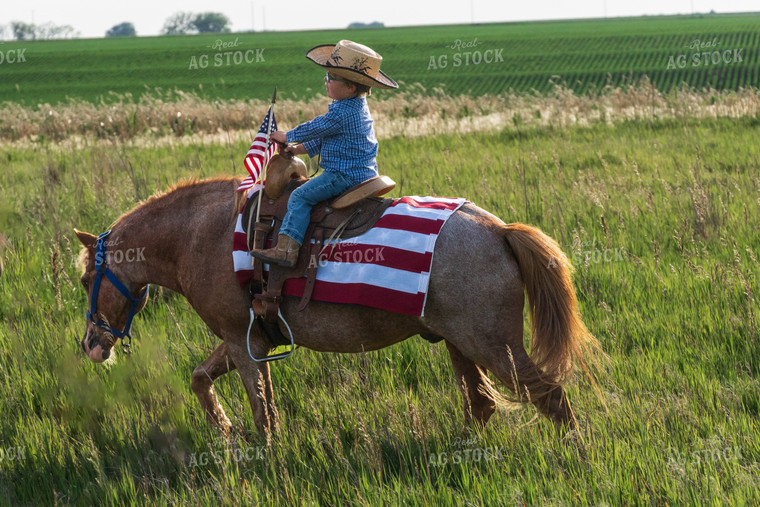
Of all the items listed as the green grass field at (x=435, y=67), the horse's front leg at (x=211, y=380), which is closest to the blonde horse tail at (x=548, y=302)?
the horse's front leg at (x=211, y=380)

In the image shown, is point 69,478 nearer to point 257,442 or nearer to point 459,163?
point 257,442

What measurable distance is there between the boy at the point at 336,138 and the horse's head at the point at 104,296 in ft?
4.33

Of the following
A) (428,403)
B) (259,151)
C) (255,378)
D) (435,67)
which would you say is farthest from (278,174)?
(435,67)

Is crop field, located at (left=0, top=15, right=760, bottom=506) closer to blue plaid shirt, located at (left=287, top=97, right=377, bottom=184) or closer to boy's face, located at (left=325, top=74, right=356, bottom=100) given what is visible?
blue plaid shirt, located at (left=287, top=97, right=377, bottom=184)

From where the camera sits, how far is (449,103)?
691 inches

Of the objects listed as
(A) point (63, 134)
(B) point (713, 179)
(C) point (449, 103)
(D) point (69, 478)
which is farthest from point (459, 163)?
(A) point (63, 134)

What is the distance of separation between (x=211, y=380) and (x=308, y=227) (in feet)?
4.30

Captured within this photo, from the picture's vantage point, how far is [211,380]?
189 inches

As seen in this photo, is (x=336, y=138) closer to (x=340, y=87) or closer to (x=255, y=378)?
(x=340, y=87)

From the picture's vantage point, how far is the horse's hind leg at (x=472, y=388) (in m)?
4.42

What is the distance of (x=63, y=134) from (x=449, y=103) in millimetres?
9225

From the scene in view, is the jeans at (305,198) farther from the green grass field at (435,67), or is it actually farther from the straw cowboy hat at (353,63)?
the green grass field at (435,67)

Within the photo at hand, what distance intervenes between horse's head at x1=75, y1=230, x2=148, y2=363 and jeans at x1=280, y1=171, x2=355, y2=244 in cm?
145

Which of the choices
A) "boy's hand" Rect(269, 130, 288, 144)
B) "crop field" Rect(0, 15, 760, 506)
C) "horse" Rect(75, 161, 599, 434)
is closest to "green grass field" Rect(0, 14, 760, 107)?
"crop field" Rect(0, 15, 760, 506)
